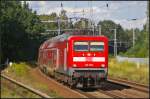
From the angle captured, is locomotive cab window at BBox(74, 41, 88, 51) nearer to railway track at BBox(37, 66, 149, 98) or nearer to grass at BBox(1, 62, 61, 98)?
railway track at BBox(37, 66, 149, 98)

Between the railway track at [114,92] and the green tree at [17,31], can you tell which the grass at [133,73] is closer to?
the railway track at [114,92]

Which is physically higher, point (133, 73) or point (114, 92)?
point (114, 92)

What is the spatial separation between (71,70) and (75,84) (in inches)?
43.4

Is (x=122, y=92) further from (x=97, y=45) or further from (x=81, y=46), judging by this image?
(x=81, y=46)

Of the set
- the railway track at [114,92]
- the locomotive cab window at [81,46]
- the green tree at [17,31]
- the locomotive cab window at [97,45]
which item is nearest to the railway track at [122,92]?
the railway track at [114,92]

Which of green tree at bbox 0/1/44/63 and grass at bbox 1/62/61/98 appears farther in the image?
green tree at bbox 0/1/44/63

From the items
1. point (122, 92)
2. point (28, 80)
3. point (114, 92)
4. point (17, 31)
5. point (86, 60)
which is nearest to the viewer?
point (114, 92)

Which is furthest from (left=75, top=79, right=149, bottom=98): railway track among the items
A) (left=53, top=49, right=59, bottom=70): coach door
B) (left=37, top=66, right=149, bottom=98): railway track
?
(left=53, top=49, right=59, bottom=70): coach door

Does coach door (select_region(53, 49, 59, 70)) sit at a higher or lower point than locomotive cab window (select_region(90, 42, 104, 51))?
lower

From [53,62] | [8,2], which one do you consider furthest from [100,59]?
[8,2]

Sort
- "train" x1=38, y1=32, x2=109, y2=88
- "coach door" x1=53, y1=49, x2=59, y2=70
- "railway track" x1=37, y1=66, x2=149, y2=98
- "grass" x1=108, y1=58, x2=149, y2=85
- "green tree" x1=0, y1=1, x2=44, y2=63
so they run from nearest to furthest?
"railway track" x1=37, y1=66, x2=149, y2=98, "train" x1=38, y1=32, x2=109, y2=88, "coach door" x1=53, y1=49, x2=59, y2=70, "grass" x1=108, y1=58, x2=149, y2=85, "green tree" x1=0, y1=1, x2=44, y2=63

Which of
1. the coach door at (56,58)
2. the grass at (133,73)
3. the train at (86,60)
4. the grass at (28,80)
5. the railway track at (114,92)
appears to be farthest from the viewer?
the grass at (133,73)

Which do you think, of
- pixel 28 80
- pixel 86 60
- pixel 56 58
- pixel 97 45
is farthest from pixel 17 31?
pixel 86 60

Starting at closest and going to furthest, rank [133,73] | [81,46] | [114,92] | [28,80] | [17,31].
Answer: [114,92], [81,46], [28,80], [133,73], [17,31]
